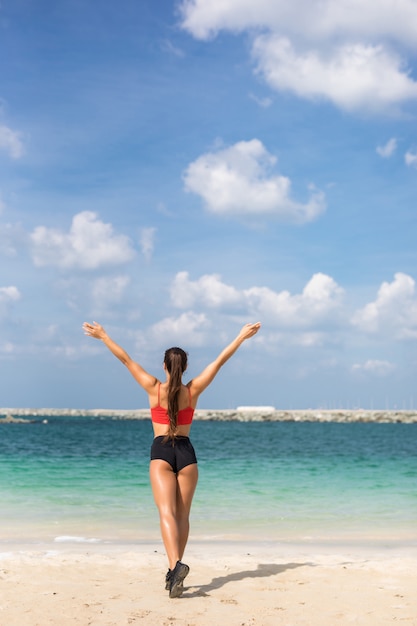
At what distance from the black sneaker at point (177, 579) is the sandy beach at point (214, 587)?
10 cm

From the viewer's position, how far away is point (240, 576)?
7855mm

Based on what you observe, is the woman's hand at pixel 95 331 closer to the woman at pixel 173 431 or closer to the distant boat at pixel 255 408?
the woman at pixel 173 431

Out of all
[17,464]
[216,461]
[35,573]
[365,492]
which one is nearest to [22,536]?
[35,573]

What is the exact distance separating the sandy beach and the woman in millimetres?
560

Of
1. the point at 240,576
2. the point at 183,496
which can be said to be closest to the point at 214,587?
the point at 240,576

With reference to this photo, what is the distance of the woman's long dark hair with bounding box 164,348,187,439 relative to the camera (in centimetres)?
659

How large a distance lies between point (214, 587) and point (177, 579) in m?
0.97

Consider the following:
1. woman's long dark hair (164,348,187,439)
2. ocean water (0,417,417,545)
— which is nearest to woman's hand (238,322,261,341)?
woman's long dark hair (164,348,187,439)

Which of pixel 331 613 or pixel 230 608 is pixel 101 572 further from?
pixel 331 613

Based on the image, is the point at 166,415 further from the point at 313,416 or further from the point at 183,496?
the point at 313,416

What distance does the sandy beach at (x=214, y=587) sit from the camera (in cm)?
607

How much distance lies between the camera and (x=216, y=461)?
32250 millimetres

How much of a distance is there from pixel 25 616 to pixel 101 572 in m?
2.02

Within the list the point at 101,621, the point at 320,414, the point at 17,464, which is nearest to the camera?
the point at 101,621
